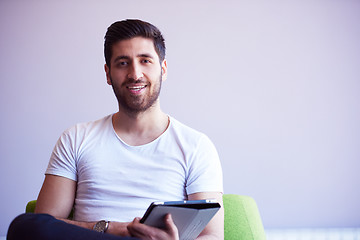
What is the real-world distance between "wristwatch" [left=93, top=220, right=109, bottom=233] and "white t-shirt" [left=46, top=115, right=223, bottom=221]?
0.21 ft

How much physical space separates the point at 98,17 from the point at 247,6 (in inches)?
47.1

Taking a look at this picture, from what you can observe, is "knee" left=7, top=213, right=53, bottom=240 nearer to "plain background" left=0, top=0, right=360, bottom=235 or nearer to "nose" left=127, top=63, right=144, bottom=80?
"nose" left=127, top=63, right=144, bottom=80

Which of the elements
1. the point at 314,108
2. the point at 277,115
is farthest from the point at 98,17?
the point at 314,108

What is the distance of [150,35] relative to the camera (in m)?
1.58

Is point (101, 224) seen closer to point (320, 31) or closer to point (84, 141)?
point (84, 141)

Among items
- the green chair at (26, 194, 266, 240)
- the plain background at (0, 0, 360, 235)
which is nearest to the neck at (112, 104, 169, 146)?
the green chair at (26, 194, 266, 240)

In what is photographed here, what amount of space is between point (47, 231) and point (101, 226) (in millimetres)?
334

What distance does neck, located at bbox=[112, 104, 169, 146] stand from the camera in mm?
1574

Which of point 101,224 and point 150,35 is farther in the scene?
point 150,35

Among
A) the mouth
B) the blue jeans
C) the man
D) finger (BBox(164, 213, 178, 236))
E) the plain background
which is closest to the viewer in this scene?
the blue jeans

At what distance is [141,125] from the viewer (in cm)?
159

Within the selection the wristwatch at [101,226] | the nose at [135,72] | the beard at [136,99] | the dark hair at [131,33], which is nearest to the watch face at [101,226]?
the wristwatch at [101,226]

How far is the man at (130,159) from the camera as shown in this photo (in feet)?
4.74

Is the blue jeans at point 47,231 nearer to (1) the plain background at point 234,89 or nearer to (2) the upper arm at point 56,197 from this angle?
(2) the upper arm at point 56,197
